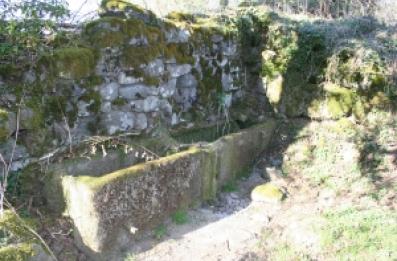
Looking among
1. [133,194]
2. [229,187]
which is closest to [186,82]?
[229,187]

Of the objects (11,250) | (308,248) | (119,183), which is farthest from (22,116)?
(308,248)

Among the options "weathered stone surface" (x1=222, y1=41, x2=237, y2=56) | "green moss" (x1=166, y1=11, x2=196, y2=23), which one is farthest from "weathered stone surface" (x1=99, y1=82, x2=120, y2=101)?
"weathered stone surface" (x1=222, y1=41, x2=237, y2=56)

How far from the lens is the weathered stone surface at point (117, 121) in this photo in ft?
14.6

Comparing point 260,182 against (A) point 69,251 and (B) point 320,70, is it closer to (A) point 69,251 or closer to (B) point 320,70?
(B) point 320,70

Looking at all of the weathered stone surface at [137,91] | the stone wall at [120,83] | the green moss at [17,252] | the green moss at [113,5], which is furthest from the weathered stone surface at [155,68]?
the green moss at [17,252]

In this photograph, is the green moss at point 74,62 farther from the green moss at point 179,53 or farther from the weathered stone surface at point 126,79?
the green moss at point 179,53

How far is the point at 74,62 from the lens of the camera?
4070 mm

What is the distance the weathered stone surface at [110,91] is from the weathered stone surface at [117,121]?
6.1 inches

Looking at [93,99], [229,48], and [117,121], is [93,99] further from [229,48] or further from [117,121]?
[229,48]

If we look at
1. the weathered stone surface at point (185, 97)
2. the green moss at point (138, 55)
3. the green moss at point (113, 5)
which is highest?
the green moss at point (113, 5)

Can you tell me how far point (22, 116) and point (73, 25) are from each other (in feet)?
3.96

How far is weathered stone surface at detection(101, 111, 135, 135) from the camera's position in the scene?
4453 mm

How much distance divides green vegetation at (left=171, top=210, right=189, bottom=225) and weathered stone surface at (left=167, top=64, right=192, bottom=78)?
1633mm

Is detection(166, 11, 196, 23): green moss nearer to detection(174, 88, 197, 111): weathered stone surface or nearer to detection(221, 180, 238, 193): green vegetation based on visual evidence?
detection(174, 88, 197, 111): weathered stone surface
